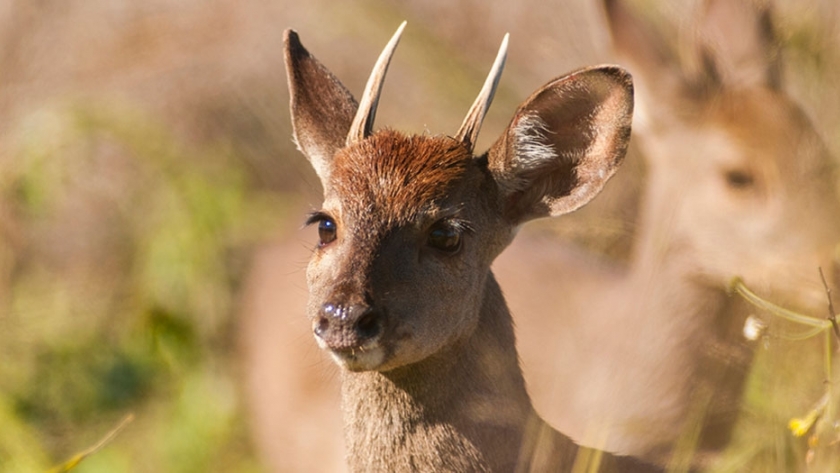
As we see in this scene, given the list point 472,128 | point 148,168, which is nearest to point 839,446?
point 472,128

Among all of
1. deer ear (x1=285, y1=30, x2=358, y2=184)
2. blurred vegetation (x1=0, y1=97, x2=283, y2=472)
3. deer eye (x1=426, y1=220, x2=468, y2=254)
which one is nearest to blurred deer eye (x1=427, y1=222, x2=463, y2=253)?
deer eye (x1=426, y1=220, x2=468, y2=254)

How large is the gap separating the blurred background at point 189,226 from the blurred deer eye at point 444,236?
3.92 ft

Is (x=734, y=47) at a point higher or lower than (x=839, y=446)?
higher

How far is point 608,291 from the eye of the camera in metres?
5.84

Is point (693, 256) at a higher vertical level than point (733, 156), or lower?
lower

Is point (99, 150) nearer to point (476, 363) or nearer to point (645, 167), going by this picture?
point (645, 167)

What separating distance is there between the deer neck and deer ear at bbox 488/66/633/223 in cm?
49

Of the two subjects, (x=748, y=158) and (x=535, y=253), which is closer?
(x=748, y=158)

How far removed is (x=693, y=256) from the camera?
18.0 feet

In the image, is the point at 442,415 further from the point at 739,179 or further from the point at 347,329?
the point at 739,179

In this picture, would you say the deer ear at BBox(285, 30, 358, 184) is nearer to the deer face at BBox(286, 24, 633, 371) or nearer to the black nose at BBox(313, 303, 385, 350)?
the deer face at BBox(286, 24, 633, 371)

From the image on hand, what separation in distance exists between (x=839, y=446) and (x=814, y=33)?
1.93m

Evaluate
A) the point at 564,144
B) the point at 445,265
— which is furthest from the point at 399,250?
the point at 564,144

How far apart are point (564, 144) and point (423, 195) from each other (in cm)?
59
